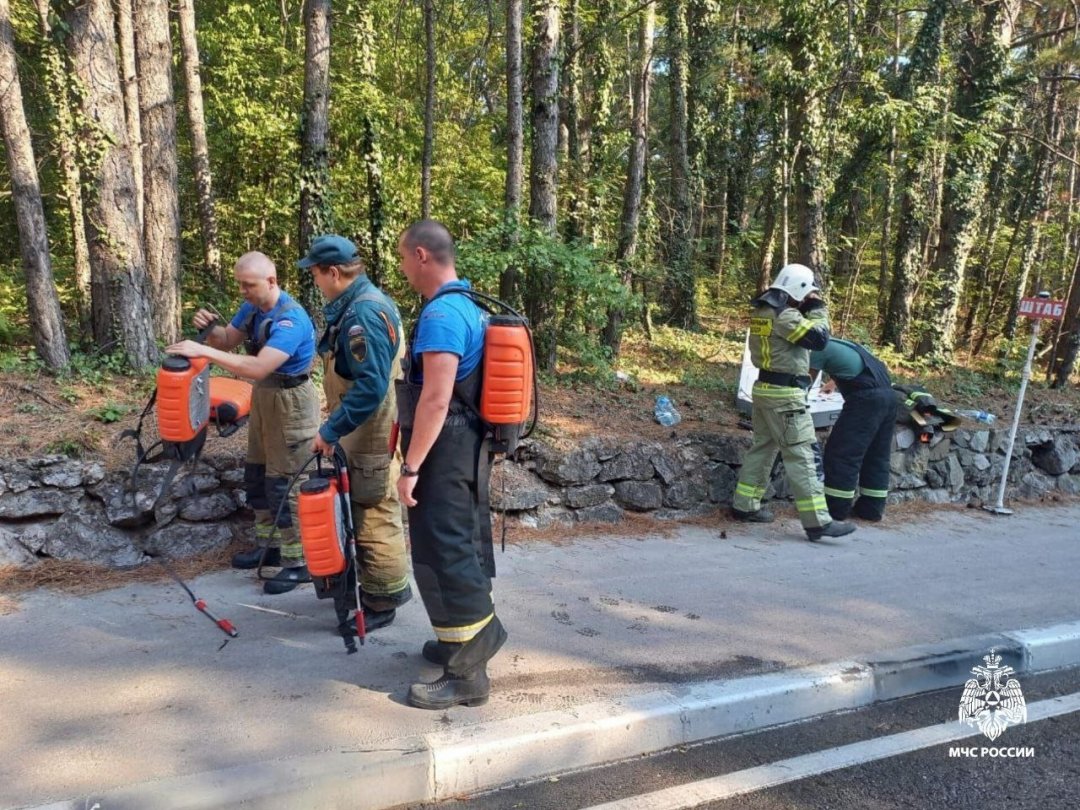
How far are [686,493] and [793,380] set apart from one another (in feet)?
4.86

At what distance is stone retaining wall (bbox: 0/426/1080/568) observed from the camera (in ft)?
15.8

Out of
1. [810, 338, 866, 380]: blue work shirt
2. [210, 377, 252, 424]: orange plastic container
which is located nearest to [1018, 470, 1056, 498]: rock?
[810, 338, 866, 380]: blue work shirt

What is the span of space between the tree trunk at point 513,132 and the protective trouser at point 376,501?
440 cm

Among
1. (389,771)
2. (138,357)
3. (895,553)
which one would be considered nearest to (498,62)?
(138,357)

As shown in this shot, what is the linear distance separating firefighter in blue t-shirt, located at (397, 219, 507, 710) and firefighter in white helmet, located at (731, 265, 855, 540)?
12.4ft

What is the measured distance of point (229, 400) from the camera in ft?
15.3

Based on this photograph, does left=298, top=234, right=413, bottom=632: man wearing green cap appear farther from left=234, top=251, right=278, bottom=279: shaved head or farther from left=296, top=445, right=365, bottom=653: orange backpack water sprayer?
left=234, top=251, right=278, bottom=279: shaved head

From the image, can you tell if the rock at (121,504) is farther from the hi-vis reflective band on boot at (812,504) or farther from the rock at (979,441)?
the rock at (979,441)

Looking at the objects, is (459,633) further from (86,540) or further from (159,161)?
(159,161)

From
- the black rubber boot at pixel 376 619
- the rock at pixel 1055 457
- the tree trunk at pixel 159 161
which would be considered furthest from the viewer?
the rock at pixel 1055 457

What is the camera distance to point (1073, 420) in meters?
10.1

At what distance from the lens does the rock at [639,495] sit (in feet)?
22.4

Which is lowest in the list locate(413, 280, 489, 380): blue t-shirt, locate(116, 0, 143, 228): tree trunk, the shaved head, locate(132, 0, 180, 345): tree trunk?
locate(413, 280, 489, 380): blue t-shirt

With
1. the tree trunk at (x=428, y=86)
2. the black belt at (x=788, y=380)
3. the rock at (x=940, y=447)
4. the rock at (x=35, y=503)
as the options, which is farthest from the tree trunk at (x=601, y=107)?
the rock at (x=35, y=503)
